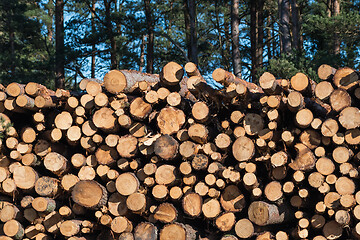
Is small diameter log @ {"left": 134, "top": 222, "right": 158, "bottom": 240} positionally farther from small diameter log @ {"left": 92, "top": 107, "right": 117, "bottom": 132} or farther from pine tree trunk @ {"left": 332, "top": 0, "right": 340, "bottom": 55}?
pine tree trunk @ {"left": 332, "top": 0, "right": 340, "bottom": 55}

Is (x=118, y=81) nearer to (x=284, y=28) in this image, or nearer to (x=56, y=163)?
(x=56, y=163)

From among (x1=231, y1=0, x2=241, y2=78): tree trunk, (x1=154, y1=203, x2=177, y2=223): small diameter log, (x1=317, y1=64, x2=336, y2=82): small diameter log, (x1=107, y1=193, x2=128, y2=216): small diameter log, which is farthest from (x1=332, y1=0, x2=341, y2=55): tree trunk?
(x1=107, y1=193, x2=128, y2=216): small diameter log

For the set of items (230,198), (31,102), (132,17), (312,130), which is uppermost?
(132,17)

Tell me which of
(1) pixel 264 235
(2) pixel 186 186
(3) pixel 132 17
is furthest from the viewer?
(3) pixel 132 17

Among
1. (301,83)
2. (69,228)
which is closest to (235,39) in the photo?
(301,83)

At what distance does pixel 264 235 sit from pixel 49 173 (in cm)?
259

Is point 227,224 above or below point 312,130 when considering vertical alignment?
below

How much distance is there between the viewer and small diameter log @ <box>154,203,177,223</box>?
173 inches

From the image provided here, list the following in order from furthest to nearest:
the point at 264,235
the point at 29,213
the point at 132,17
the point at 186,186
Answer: the point at 132,17
the point at 29,213
the point at 186,186
the point at 264,235

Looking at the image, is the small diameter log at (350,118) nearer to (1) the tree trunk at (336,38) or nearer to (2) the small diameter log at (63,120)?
(2) the small diameter log at (63,120)

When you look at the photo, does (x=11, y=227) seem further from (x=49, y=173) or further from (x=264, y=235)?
(x=264, y=235)

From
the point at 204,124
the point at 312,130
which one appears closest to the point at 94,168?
the point at 204,124

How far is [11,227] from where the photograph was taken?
4.75 m

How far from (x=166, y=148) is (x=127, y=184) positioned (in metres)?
0.57
